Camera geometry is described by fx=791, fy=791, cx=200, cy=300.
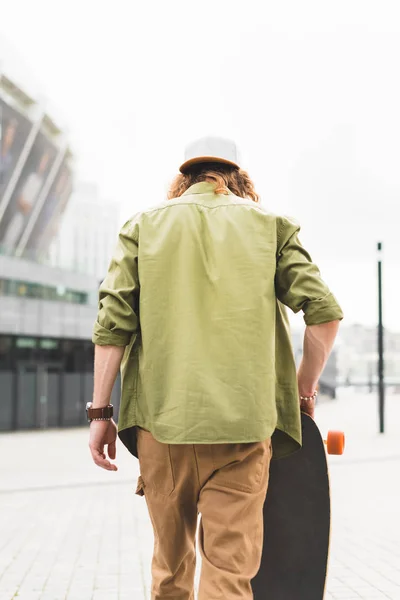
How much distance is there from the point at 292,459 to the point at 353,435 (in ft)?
63.2

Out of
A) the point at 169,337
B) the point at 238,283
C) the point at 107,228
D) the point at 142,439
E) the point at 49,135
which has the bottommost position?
the point at 142,439

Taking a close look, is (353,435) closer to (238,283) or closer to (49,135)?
(238,283)

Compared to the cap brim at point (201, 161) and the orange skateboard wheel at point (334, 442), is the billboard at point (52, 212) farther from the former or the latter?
the orange skateboard wheel at point (334, 442)

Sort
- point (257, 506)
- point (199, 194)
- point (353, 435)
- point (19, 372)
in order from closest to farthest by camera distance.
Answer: point (257, 506), point (199, 194), point (353, 435), point (19, 372)

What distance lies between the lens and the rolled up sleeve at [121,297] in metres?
2.43

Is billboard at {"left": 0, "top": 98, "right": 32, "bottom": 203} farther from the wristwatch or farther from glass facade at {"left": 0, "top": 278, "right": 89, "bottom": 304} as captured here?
the wristwatch

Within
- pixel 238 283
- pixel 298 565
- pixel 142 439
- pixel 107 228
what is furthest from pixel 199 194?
pixel 107 228

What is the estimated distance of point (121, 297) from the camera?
2.43 meters

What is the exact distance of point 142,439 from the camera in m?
2.45

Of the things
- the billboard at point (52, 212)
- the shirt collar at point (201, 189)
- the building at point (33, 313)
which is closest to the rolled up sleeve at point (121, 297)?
the shirt collar at point (201, 189)

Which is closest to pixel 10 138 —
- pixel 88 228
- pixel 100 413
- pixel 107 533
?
pixel 88 228

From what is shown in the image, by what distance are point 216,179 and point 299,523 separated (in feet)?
3.79

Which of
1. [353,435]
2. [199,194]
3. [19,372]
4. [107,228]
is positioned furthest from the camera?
[107,228]

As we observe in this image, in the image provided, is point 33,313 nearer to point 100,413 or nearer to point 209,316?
point 100,413
